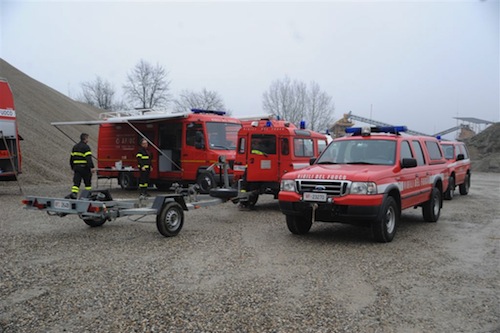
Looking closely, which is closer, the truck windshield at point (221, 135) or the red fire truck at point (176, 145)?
the red fire truck at point (176, 145)

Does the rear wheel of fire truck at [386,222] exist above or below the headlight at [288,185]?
below

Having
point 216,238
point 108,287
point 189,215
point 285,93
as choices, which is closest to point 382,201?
point 216,238

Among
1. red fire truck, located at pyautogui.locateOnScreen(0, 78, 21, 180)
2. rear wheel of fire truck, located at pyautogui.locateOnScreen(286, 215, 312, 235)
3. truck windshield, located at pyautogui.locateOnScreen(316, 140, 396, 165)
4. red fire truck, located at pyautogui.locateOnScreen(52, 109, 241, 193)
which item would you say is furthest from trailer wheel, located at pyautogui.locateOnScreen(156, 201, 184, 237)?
red fire truck, located at pyautogui.locateOnScreen(0, 78, 21, 180)

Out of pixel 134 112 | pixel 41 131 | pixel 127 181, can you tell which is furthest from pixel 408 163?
pixel 41 131

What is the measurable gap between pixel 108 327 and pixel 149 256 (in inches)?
99.3

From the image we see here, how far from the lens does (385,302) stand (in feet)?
15.3

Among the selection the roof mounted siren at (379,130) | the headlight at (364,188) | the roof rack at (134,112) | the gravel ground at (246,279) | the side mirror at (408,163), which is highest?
the roof rack at (134,112)

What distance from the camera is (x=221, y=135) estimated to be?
1453 centimetres

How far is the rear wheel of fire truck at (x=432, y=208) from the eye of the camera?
9617 millimetres

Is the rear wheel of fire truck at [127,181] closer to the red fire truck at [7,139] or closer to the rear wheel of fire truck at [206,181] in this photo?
the red fire truck at [7,139]

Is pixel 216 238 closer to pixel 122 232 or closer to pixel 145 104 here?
pixel 122 232

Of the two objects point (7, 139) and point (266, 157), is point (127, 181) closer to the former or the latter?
point (7, 139)

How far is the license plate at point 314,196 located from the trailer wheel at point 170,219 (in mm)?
2373

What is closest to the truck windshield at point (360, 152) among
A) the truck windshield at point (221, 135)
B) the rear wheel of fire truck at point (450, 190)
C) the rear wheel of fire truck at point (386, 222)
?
the rear wheel of fire truck at point (386, 222)
